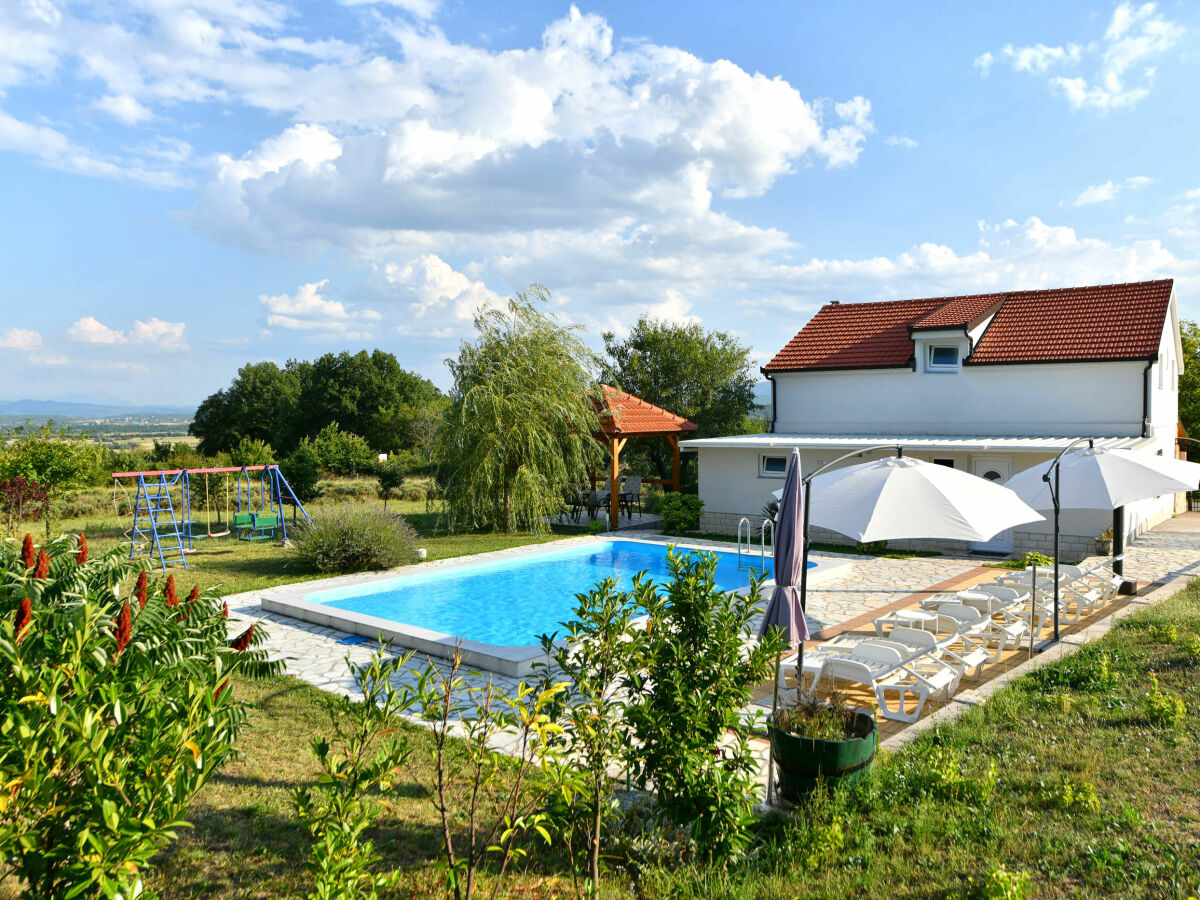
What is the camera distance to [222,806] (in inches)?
219

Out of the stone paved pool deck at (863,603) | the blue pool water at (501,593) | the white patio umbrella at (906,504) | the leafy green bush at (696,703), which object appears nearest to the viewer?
the leafy green bush at (696,703)

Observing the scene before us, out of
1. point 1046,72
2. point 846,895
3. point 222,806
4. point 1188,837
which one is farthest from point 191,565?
point 1046,72

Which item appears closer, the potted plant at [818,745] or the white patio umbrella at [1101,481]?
the potted plant at [818,745]

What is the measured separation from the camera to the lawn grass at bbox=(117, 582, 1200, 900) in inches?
171

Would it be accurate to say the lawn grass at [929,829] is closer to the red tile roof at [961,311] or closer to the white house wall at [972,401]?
the white house wall at [972,401]

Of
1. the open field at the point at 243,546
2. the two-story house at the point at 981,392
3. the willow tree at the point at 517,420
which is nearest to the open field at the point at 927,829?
the open field at the point at 243,546

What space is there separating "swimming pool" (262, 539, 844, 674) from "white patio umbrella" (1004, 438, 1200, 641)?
542cm

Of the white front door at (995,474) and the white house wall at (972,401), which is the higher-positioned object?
the white house wall at (972,401)

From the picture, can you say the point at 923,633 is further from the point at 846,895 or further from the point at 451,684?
the point at 451,684

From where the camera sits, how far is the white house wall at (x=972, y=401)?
20.4 meters

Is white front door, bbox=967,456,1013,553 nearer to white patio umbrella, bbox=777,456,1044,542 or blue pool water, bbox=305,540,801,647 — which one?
blue pool water, bbox=305,540,801,647

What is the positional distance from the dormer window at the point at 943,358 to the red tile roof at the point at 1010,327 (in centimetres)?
53

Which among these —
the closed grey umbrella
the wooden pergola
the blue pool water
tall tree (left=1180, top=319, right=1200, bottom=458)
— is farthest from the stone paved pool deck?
tall tree (left=1180, top=319, right=1200, bottom=458)

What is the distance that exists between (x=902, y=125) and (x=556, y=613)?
1196 cm
